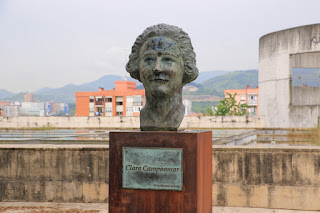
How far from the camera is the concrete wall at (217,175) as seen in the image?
5.88 m

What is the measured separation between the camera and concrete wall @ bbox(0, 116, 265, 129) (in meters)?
22.9

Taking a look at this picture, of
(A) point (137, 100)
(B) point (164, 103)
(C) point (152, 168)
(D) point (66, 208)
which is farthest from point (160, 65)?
(A) point (137, 100)

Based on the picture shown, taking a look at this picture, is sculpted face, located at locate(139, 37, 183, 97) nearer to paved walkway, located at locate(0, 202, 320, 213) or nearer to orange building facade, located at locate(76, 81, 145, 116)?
paved walkway, located at locate(0, 202, 320, 213)

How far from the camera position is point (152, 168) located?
146 inches

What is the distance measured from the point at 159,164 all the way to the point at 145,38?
1674mm

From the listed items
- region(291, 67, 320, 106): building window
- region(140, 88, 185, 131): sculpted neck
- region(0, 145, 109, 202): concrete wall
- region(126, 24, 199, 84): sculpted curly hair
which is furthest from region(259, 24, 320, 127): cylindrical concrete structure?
region(140, 88, 185, 131): sculpted neck

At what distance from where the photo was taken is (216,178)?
611cm

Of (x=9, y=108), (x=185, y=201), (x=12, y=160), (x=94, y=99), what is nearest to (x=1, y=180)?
(x=12, y=160)

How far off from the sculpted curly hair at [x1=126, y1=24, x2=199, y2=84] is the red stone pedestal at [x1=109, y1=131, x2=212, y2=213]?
91cm

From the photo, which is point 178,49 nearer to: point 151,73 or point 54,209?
point 151,73

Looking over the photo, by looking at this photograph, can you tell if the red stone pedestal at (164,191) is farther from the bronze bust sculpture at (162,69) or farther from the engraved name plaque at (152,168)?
the bronze bust sculpture at (162,69)

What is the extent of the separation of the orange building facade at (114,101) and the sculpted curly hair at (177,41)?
62.1 meters

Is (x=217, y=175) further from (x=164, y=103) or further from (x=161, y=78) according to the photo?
(x=161, y=78)

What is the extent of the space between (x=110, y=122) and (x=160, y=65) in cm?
2064
